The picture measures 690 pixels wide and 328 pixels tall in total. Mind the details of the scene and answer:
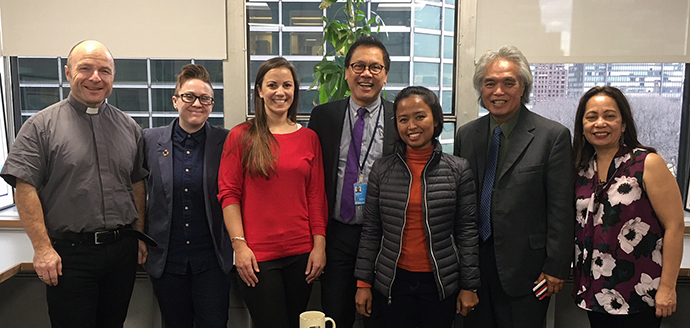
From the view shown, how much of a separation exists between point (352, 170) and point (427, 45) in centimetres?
154

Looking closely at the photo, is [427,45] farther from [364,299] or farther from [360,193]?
[364,299]

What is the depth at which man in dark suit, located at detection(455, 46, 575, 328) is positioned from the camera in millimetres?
1851

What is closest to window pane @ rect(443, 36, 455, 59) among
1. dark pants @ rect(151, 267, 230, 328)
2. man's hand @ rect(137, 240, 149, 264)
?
dark pants @ rect(151, 267, 230, 328)

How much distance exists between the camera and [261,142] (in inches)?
73.6

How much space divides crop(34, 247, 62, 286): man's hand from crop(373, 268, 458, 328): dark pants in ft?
4.38

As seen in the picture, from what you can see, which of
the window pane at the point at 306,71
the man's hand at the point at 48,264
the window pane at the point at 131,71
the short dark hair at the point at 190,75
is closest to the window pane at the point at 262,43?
the window pane at the point at 306,71

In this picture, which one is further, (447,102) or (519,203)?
(447,102)

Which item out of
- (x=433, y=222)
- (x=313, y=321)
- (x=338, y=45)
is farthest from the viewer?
(x=338, y=45)

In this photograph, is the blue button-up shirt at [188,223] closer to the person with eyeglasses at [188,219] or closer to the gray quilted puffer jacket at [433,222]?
the person with eyeglasses at [188,219]

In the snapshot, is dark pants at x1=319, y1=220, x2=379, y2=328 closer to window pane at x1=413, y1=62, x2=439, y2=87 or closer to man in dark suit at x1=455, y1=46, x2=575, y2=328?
man in dark suit at x1=455, y1=46, x2=575, y2=328

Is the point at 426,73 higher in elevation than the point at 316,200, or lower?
higher

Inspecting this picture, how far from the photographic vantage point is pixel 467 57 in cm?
305

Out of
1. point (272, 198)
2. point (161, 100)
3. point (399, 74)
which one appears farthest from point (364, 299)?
point (161, 100)

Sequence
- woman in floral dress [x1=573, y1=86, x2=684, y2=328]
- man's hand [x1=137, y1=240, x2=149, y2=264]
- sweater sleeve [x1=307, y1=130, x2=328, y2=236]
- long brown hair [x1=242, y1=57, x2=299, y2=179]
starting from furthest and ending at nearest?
Answer: man's hand [x1=137, y1=240, x2=149, y2=264], sweater sleeve [x1=307, y1=130, x2=328, y2=236], long brown hair [x1=242, y1=57, x2=299, y2=179], woman in floral dress [x1=573, y1=86, x2=684, y2=328]
